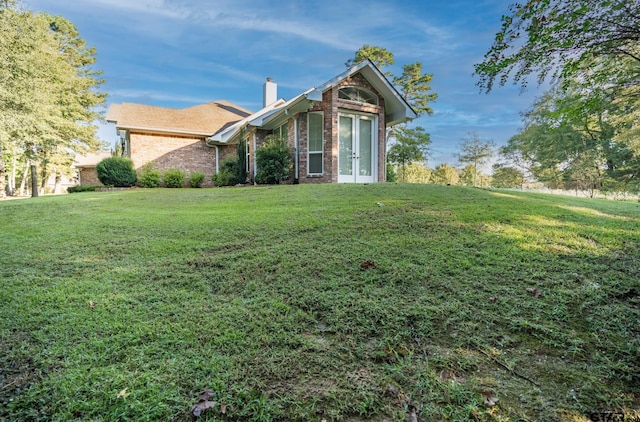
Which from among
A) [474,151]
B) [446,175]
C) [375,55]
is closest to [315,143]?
[375,55]

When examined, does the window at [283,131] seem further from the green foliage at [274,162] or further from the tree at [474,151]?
the tree at [474,151]

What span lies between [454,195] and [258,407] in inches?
258

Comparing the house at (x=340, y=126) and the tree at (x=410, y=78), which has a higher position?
the tree at (x=410, y=78)

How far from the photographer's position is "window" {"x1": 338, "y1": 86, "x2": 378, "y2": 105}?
1205 centimetres

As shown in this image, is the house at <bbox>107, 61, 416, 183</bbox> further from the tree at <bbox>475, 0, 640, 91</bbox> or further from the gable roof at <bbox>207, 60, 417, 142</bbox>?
the tree at <bbox>475, 0, 640, 91</bbox>

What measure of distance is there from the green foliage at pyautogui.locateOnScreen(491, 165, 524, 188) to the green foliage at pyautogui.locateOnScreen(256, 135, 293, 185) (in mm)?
25362

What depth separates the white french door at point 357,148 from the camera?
12070 mm

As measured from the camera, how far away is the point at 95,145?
2244cm

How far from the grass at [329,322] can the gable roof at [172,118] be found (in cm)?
1414

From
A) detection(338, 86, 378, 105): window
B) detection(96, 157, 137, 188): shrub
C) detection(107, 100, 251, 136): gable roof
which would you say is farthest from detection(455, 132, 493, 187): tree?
detection(96, 157, 137, 188): shrub

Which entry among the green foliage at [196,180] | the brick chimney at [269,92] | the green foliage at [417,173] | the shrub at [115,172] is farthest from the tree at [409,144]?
the shrub at [115,172]

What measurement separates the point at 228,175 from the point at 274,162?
4.45 metres

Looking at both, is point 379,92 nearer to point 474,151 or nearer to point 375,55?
point 375,55

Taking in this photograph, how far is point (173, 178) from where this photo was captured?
16.3 m
